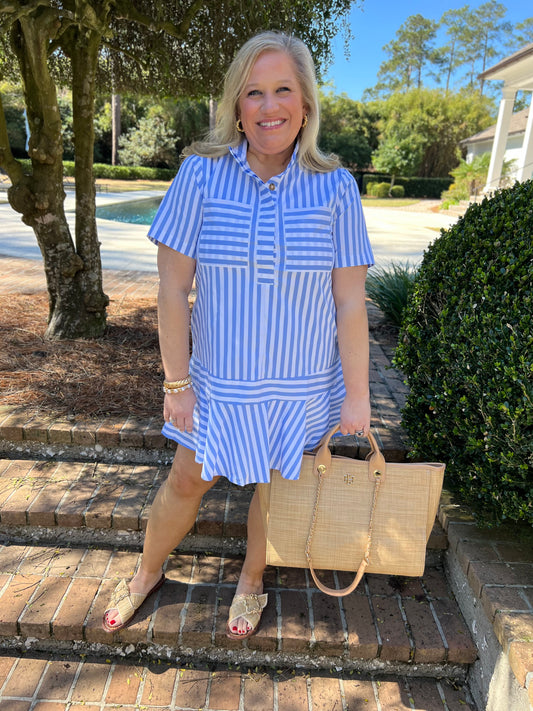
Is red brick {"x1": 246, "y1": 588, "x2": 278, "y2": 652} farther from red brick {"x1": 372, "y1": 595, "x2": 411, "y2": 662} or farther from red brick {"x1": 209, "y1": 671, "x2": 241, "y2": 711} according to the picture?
red brick {"x1": 372, "y1": 595, "x2": 411, "y2": 662}

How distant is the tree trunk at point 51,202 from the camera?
3.20 metres

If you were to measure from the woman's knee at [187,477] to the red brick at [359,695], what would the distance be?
907 millimetres

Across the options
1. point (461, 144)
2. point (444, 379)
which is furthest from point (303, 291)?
point (461, 144)

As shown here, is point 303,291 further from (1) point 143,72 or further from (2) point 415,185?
(2) point 415,185

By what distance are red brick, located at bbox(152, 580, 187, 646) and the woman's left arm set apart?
102 centimetres

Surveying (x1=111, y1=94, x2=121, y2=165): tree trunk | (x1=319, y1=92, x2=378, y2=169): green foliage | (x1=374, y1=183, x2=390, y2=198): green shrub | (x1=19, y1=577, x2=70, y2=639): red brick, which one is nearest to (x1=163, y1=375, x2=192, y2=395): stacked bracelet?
(x1=19, y1=577, x2=70, y2=639): red brick

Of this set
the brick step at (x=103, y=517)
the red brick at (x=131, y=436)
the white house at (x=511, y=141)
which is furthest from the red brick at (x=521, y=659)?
the white house at (x=511, y=141)

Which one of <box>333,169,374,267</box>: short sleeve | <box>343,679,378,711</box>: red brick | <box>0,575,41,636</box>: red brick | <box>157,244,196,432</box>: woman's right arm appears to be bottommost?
<box>343,679,378,711</box>: red brick

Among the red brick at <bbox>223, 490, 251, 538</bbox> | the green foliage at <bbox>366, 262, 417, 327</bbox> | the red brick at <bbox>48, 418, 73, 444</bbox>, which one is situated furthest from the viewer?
the green foliage at <bbox>366, 262, 417, 327</bbox>

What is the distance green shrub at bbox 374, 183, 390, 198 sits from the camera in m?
33.5

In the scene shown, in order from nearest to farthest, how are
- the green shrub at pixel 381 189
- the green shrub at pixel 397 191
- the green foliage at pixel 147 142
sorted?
the green shrub at pixel 381 189 < the green shrub at pixel 397 191 < the green foliage at pixel 147 142

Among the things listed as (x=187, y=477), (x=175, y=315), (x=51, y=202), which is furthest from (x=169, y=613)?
(x=51, y=202)

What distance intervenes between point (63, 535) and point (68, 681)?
0.67 m

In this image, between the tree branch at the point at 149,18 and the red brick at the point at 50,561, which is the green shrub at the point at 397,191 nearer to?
the tree branch at the point at 149,18
